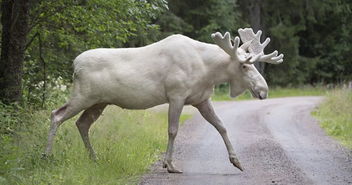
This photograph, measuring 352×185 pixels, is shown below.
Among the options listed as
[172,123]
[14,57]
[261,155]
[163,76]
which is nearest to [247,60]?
[163,76]

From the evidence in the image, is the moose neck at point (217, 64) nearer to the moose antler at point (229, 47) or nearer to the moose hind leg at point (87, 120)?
the moose antler at point (229, 47)

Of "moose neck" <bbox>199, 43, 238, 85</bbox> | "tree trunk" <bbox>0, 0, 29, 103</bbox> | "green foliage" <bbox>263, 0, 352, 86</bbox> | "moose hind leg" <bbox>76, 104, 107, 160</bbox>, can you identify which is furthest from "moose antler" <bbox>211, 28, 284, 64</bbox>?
"green foliage" <bbox>263, 0, 352, 86</bbox>

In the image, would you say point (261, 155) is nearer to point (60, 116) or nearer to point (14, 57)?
point (60, 116)

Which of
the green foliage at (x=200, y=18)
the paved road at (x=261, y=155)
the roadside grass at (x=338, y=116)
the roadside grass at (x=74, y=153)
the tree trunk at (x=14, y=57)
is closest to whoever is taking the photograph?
the roadside grass at (x=74, y=153)

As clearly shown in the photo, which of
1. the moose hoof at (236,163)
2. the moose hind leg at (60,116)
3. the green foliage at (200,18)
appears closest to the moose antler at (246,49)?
the moose hoof at (236,163)

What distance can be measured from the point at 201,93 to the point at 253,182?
1.69 m

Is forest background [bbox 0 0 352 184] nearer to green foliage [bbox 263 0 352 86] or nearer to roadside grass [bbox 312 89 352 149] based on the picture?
roadside grass [bbox 312 89 352 149]

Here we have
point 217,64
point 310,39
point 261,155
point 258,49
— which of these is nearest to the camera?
point 217,64

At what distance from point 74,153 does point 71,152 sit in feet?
0.29

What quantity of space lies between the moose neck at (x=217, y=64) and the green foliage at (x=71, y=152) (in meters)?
1.76

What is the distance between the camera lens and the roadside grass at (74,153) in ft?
25.5

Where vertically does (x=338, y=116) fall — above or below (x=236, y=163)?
below

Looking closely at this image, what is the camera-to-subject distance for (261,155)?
11.3 meters

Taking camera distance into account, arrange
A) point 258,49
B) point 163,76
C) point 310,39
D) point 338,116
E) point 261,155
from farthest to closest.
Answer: point 310,39 → point 338,116 → point 261,155 → point 258,49 → point 163,76
